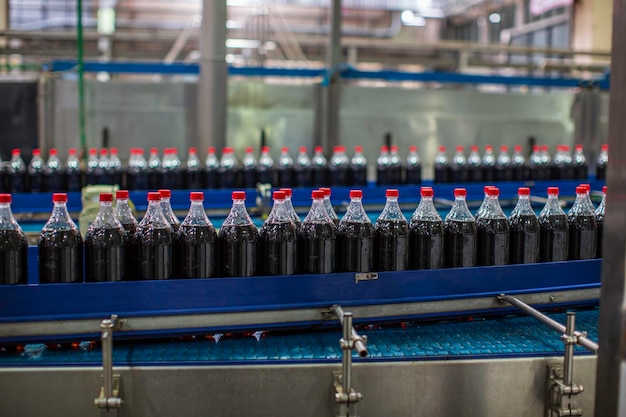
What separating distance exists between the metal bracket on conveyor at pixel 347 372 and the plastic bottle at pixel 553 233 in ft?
2.59

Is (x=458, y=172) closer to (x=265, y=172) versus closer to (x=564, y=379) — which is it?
(x=265, y=172)

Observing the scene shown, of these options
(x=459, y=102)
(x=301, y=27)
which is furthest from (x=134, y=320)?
(x=301, y=27)

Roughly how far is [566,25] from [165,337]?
10070 mm

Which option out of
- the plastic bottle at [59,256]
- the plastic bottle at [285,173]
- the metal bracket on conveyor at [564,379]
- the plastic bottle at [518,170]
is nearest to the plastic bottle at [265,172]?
the plastic bottle at [285,173]

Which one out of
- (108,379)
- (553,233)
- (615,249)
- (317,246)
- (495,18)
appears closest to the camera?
(615,249)

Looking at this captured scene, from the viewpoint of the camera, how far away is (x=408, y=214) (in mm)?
A: 3994

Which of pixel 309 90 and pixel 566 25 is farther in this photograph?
pixel 566 25

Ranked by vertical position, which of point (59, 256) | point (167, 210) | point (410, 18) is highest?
point (410, 18)

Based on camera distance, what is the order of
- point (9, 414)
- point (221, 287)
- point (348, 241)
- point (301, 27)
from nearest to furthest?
point (9, 414) → point (221, 287) → point (348, 241) → point (301, 27)

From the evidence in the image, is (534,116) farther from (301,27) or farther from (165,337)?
(301,27)

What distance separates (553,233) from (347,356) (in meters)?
0.91

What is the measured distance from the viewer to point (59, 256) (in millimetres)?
1813

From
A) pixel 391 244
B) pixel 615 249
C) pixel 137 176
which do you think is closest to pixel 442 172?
pixel 137 176

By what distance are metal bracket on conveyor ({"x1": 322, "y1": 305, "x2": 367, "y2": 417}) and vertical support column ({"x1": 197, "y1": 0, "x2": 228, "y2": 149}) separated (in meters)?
3.43
